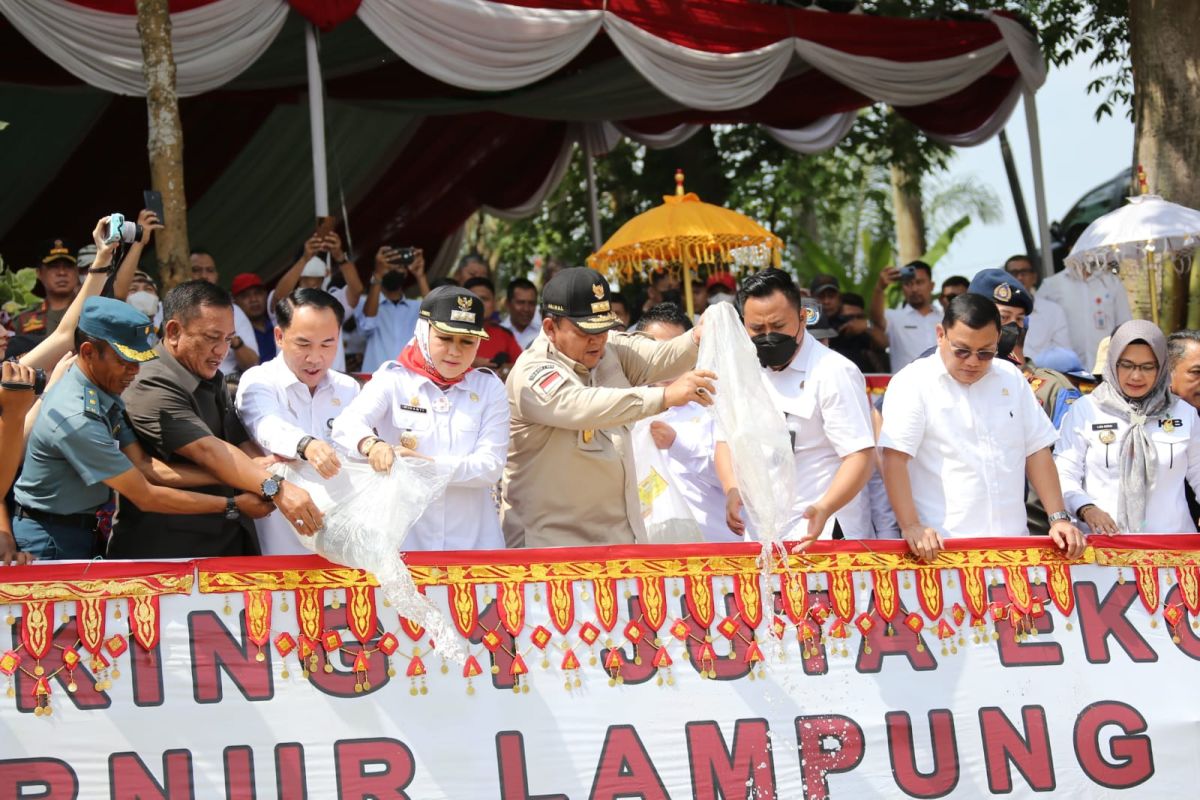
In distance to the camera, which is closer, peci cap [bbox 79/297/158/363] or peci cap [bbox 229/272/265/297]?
peci cap [bbox 79/297/158/363]

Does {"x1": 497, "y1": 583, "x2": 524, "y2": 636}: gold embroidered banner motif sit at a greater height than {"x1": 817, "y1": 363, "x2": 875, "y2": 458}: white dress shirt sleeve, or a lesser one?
lesser

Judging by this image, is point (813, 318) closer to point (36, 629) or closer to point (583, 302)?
point (583, 302)

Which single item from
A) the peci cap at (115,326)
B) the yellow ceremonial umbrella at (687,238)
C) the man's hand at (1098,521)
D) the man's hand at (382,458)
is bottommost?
the man's hand at (1098,521)

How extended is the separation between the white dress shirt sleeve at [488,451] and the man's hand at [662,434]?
2.96 ft

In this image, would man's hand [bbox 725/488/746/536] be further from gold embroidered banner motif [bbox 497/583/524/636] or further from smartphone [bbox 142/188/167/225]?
smartphone [bbox 142/188/167/225]

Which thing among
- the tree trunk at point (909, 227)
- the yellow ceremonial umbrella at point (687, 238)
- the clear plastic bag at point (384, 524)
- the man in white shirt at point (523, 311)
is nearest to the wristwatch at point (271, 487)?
the clear plastic bag at point (384, 524)

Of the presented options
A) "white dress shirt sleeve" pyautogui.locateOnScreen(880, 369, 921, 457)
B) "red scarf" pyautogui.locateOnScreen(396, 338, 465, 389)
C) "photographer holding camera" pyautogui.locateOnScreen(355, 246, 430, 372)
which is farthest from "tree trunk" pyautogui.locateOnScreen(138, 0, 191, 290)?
"white dress shirt sleeve" pyautogui.locateOnScreen(880, 369, 921, 457)

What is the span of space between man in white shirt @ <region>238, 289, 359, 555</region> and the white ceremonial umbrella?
187 inches

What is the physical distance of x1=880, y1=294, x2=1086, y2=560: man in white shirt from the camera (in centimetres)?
497

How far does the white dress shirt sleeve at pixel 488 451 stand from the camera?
4508mm

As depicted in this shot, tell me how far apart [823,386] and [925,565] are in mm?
676

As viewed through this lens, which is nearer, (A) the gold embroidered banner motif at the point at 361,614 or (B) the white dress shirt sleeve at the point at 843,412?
(A) the gold embroidered banner motif at the point at 361,614

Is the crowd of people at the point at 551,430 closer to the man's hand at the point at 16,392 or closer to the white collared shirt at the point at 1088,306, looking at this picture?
the man's hand at the point at 16,392

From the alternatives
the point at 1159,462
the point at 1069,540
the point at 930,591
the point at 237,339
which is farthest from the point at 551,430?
the point at 237,339
